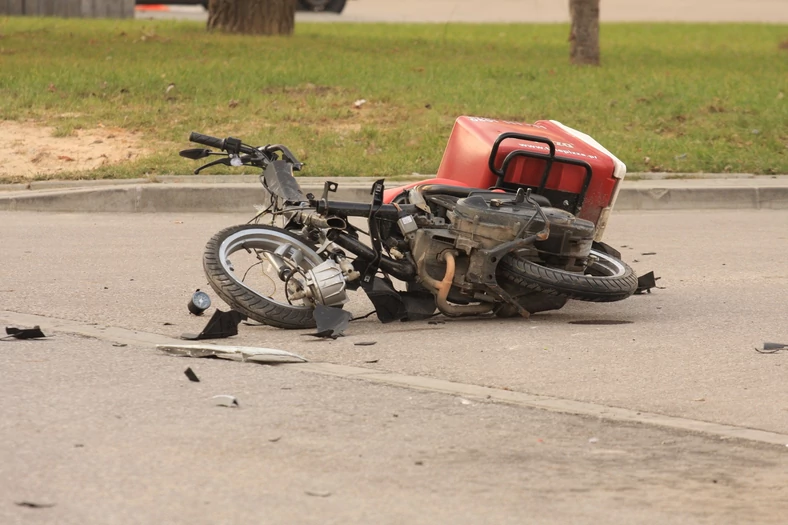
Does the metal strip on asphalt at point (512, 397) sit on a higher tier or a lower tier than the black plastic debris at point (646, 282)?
higher

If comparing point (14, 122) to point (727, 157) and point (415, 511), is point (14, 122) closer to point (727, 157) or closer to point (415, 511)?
point (727, 157)

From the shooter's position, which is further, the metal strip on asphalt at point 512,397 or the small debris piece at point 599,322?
the small debris piece at point 599,322

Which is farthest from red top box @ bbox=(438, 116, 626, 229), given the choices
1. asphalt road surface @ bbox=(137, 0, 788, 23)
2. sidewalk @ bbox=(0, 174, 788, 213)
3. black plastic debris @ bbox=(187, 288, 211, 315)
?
asphalt road surface @ bbox=(137, 0, 788, 23)

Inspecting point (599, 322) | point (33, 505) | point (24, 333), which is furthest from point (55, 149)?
point (33, 505)

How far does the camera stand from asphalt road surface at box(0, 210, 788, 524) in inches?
161

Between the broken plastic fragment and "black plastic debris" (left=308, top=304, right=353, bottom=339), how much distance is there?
0.49 metres

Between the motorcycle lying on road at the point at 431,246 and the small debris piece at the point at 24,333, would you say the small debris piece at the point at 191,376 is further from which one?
the small debris piece at the point at 24,333

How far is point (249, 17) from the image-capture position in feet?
68.3

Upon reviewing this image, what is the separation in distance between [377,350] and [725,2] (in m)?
36.8

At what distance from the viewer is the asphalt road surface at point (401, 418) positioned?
410 centimetres

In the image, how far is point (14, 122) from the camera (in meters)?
12.7

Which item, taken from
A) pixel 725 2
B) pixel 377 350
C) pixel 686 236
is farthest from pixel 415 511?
pixel 725 2

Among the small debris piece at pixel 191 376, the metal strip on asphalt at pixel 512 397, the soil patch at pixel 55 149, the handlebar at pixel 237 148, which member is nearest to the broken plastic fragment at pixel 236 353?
the metal strip on asphalt at pixel 512 397

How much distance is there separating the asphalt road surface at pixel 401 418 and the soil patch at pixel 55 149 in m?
4.18
